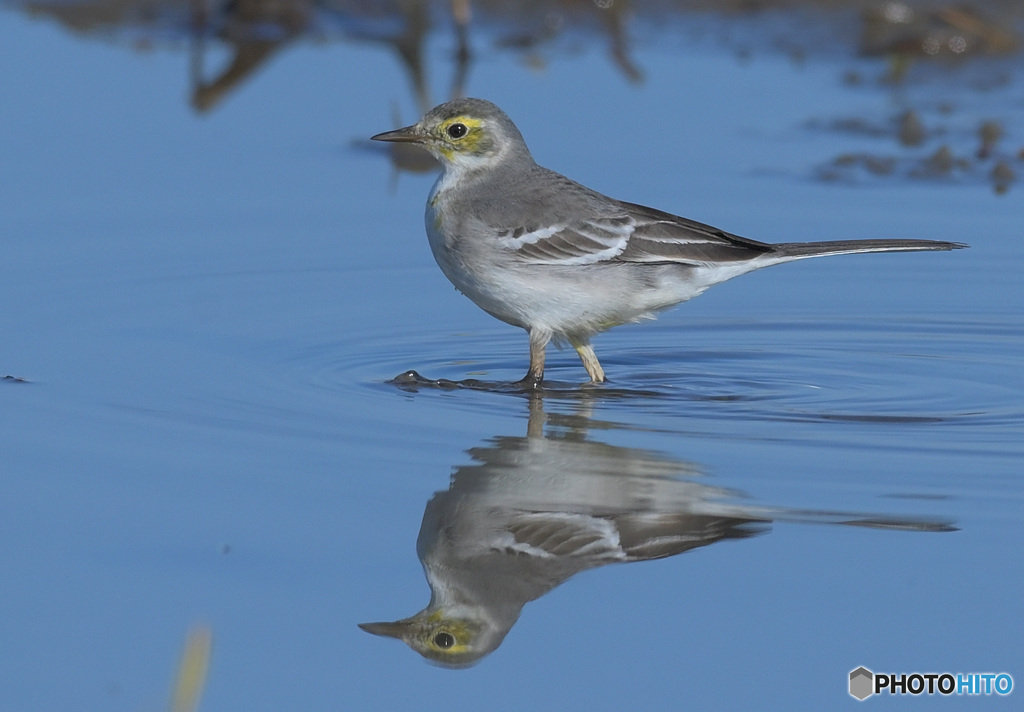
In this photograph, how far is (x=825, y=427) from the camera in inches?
273

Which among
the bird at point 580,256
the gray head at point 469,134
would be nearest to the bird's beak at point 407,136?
the gray head at point 469,134

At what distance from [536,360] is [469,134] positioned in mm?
1263

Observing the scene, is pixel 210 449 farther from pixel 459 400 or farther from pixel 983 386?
pixel 983 386

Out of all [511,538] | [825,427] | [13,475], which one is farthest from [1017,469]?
[13,475]

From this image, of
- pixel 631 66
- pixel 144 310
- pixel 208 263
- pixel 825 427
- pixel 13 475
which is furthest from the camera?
pixel 631 66

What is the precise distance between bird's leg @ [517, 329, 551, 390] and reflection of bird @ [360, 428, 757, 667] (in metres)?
1.24

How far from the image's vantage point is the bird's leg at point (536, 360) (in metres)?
7.83

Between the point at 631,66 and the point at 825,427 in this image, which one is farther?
the point at 631,66

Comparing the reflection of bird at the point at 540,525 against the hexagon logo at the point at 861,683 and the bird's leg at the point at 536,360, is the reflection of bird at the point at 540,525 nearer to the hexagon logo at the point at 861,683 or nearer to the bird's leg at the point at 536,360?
the hexagon logo at the point at 861,683

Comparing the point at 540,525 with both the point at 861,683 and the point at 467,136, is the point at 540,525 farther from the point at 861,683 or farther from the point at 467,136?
the point at 467,136

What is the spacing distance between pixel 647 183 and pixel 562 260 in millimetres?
2772

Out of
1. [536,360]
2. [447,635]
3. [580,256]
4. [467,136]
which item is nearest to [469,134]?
[467,136]

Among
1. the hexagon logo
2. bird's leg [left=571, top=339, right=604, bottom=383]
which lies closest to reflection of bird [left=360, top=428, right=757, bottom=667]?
the hexagon logo

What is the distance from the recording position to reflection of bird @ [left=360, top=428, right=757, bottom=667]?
496 cm
